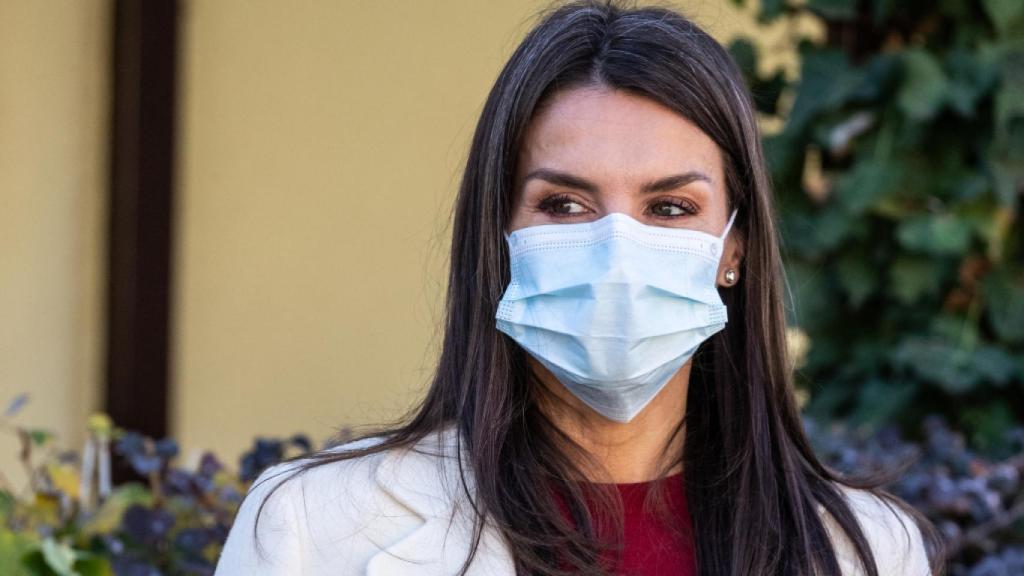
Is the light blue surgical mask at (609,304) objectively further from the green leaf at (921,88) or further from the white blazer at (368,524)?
the green leaf at (921,88)

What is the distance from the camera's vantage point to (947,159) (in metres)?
4.08

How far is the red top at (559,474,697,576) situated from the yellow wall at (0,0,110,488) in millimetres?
2471

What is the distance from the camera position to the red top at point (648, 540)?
230cm

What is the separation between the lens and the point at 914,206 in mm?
4098

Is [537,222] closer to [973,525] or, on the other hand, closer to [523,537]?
[523,537]

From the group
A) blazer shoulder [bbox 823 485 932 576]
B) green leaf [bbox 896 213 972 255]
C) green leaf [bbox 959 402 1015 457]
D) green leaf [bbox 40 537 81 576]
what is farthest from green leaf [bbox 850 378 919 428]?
green leaf [bbox 40 537 81 576]

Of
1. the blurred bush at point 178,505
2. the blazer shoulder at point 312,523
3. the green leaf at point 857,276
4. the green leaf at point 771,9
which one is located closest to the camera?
the blazer shoulder at point 312,523

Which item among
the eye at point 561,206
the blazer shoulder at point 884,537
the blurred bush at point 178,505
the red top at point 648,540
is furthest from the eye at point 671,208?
the blurred bush at point 178,505

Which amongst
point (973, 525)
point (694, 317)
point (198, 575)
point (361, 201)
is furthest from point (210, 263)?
point (694, 317)

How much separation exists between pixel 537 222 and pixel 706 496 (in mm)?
527

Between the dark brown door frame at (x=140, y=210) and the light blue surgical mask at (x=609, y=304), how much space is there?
249cm

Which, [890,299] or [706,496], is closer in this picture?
[706,496]

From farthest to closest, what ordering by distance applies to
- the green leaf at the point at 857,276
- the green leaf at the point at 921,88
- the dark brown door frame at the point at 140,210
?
the dark brown door frame at the point at 140,210, the green leaf at the point at 857,276, the green leaf at the point at 921,88

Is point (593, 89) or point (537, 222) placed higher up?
point (593, 89)
